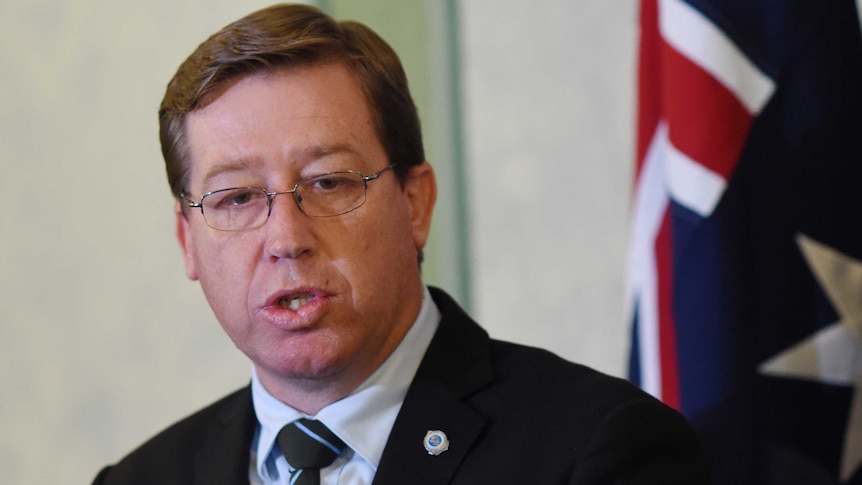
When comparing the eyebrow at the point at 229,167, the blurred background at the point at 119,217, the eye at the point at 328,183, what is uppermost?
the eyebrow at the point at 229,167

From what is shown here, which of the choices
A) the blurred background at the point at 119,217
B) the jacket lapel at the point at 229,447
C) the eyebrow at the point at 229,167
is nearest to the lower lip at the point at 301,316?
the eyebrow at the point at 229,167

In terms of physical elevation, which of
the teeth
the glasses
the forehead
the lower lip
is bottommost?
the lower lip

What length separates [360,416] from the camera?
6.83ft

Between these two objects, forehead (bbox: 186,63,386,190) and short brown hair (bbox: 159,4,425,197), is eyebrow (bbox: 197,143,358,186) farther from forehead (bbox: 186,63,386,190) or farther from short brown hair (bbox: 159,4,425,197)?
short brown hair (bbox: 159,4,425,197)

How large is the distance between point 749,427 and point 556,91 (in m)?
1.53

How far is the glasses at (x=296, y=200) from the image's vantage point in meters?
2.00

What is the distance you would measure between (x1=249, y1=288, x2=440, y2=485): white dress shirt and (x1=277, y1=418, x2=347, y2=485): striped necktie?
1cm

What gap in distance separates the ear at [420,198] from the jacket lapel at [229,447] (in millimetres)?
490

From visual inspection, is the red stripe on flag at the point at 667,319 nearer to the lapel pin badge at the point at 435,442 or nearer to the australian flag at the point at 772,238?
the australian flag at the point at 772,238

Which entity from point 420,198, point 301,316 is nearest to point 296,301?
point 301,316

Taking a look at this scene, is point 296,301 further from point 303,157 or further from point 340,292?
point 303,157

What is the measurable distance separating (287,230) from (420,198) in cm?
37

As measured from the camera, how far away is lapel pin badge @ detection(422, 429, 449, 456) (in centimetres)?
201

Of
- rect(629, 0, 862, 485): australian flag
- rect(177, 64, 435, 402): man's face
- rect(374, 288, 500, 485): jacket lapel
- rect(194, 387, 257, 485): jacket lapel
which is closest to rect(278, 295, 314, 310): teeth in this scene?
rect(177, 64, 435, 402): man's face
